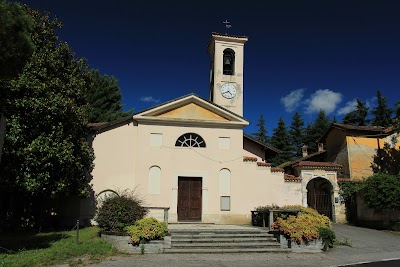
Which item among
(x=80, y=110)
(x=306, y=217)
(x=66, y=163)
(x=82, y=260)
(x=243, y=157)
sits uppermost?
(x=80, y=110)

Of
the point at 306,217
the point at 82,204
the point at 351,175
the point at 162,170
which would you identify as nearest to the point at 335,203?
the point at 351,175

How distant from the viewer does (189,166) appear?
1983 centimetres

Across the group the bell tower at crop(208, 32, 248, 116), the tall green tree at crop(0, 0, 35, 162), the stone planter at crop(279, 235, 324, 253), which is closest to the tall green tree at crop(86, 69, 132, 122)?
the bell tower at crop(208, 32, 248, 116)

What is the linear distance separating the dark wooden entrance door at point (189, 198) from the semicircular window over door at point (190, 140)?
2029 mm

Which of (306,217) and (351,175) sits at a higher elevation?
(351,175)

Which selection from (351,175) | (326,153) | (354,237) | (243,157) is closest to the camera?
(354,237)

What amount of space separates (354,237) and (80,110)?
48.8 ft

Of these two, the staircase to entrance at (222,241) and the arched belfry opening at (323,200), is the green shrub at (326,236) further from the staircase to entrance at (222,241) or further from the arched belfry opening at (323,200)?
the arched belfry opening at (323,200)

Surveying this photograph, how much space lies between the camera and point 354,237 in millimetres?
16250

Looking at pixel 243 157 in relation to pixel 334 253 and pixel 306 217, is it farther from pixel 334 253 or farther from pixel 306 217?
pixel 334 253

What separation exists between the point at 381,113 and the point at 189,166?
117ft

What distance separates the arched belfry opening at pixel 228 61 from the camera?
25516mm

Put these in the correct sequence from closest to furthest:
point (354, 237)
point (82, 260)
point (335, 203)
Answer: point (82, 260)
point (354, 237)
point (335, 203)

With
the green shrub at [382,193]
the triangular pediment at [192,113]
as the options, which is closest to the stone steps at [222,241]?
Answer: the triangular pediment at [192,113]
